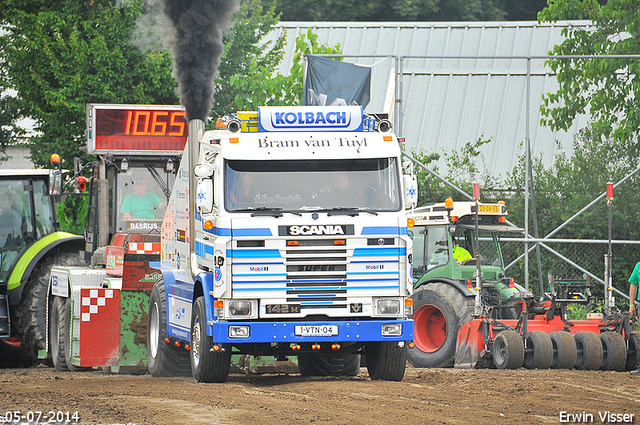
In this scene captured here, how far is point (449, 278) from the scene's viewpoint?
601 inches

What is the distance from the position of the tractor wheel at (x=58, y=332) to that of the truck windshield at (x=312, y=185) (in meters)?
4.69

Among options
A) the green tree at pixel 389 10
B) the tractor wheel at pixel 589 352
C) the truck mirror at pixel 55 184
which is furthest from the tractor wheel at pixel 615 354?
the green tree at pixel 389 10

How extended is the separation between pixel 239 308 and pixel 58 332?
5034 millimetres

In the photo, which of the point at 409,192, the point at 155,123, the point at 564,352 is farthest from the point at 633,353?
the point at 155,123

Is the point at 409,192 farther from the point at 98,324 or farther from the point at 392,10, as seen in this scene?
the point at 392,10

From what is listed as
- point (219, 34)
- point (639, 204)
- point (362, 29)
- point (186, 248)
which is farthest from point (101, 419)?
point (362, 29)

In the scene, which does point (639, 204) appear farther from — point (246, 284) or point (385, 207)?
point (246, 284)

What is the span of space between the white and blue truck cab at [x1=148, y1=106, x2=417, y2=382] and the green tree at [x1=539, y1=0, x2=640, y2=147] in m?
8.83

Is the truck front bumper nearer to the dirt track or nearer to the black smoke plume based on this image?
the dirt track

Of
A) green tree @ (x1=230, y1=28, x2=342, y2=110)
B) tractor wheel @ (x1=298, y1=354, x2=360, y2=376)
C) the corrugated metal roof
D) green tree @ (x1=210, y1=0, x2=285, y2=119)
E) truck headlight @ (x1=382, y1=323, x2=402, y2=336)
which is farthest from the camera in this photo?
the corrugated metal roof

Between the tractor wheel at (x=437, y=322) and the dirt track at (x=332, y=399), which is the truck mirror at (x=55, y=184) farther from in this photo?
the tractor wheel at (x=437, y=322)

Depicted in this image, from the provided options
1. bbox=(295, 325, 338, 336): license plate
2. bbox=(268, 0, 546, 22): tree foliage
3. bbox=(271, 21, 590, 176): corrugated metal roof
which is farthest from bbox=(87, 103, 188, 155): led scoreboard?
bbox=(268, 0, 546, 22): tree foliage

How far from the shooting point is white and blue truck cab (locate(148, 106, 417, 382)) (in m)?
10.2

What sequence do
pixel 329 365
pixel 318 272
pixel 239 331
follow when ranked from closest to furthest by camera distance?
pixel 239 331
pixel 318 272
pixel 329 365
